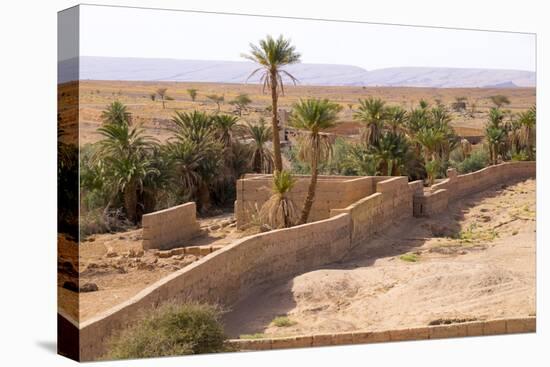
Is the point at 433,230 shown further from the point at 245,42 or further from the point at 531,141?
the point at 245,42

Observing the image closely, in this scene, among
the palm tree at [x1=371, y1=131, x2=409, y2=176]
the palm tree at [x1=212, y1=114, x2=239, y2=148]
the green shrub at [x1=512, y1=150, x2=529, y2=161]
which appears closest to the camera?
the palm tree at [x1=371, y1=131, x2=409, y2=176]

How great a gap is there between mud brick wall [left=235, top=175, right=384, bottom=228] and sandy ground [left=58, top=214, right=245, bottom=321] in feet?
2.49

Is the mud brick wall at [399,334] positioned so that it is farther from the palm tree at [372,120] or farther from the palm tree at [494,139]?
the palm tree at [494,139]

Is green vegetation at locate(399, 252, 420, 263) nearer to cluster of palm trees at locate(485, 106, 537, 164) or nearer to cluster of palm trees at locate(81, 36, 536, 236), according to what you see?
cluster of palm trees at locate(81, 36, 536, 236)

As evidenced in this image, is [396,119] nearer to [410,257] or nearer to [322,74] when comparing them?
[410,257]

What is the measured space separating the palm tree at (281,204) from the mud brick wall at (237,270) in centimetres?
151

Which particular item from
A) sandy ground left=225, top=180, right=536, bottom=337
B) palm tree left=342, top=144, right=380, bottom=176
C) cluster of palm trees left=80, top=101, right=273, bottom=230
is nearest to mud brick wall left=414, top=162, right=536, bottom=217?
palm tree left=342, top=144, right=380, bottom=176

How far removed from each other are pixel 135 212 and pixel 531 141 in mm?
13633

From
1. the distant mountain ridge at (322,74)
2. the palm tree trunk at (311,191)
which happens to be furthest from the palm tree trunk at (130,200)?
the palm tree trunk at (311,191)

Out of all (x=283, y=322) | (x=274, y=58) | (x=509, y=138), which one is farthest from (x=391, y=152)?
(x=283, y=322)

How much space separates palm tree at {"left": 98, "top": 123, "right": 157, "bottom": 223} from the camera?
23.9 m

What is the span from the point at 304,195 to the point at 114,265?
23.8ft

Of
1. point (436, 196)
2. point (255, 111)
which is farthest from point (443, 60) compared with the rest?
point (255, 111)

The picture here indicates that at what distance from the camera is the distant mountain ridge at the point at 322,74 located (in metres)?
16.1
